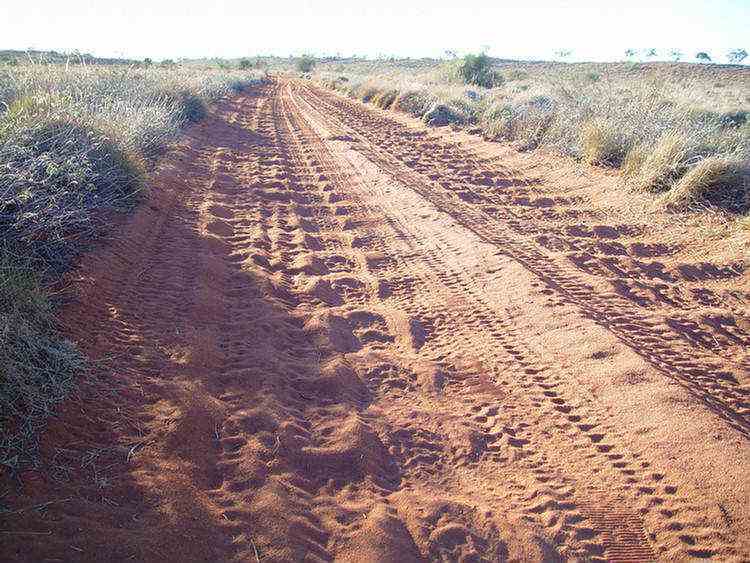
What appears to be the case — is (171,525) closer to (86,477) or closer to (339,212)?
(86,477)

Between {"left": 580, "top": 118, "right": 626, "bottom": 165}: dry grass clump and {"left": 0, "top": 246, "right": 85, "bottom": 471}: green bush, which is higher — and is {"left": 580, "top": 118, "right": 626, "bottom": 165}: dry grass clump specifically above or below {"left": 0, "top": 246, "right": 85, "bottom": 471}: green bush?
above

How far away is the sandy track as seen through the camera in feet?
8.81

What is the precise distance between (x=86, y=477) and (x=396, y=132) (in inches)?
505

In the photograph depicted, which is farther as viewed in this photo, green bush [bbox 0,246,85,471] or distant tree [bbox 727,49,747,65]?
distant tree [bbox 727,49,747,65]

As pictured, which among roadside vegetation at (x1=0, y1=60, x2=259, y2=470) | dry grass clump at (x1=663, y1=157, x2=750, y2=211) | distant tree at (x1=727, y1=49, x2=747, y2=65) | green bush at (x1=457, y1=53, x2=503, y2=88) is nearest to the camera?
roadside vegetation at (x1=0, y1=60, x2=259, y2=470)

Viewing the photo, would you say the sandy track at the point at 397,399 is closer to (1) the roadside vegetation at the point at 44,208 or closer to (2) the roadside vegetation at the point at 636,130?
(1) the roadside vegetation at the point at 44,208

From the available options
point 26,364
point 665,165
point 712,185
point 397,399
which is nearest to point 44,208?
point 26,364

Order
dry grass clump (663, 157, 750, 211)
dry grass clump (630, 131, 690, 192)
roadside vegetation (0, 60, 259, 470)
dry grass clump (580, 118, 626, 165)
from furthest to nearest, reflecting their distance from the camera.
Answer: dry grass clump (580, 118, 626, 165), dry grass clump (630, 131, 690, 192), dry grass clump (663, 157, 750, 211), roadside vegetation (0, 60, 259, 470)

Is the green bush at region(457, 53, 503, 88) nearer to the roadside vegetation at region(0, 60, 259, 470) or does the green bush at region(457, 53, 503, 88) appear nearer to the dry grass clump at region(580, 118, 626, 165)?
the dry grass clump at region(580, 118, 626, 165)

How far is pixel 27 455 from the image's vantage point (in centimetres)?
269

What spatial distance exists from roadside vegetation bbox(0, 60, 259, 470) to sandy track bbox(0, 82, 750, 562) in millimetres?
229

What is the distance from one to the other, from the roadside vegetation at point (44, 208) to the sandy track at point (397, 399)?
229mm

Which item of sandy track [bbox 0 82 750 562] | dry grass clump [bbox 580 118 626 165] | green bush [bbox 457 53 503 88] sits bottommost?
sandy track [bbox 0 82 750 562]

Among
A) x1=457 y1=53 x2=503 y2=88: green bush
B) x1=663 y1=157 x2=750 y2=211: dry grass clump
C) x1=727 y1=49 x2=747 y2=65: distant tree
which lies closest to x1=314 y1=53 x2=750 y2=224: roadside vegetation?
x1=663 y1=157 x2=750 y2=211: dry grass clump
